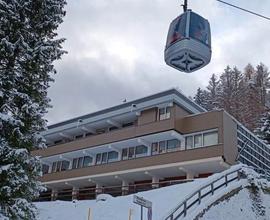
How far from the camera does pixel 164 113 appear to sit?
3784 cm

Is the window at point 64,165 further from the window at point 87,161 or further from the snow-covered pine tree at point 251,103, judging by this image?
the snow-covered pine tree at point 251,103

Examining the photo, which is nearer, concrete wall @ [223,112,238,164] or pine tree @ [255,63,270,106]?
concrete wall @ [223,112,238,164]

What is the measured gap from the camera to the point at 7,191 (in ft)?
48.3

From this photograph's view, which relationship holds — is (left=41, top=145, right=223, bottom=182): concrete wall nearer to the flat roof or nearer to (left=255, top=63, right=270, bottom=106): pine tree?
the flat roof

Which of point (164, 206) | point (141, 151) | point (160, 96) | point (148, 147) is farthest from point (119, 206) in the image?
point (160, 96)

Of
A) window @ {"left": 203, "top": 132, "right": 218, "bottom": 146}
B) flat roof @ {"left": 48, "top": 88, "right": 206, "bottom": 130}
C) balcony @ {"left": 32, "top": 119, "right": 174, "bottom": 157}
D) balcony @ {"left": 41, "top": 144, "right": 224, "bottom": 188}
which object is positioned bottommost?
balcony @ {"left": 41, "top": 144, "right": 224, "bottom": 188}

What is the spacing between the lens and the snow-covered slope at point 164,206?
20328mm

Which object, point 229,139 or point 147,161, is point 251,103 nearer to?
point 229,139

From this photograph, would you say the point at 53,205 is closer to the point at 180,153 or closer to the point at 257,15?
the point at 180,153

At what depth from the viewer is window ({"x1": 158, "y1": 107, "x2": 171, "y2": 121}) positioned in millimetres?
37438

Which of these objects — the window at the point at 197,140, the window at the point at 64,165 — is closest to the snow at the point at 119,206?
the window at the point at 197,140

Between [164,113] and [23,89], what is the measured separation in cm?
2211

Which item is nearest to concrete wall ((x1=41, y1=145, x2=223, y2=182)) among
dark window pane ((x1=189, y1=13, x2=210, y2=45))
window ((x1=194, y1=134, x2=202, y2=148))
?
window ((x1=194, y1=134, x2=202, y2=148))

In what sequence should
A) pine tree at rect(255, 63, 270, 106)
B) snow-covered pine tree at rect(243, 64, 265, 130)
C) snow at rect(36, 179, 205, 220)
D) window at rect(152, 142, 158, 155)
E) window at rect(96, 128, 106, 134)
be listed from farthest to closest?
pine tree at rect(255, 63, 270, 106) → snow-covered pine tree at rect(243, 64, 265, 130) → window at rect(96, 128, 106, 134) → window at rect(152, 142, 158, 155) → snow at rect(36, 179, 205, 220)
